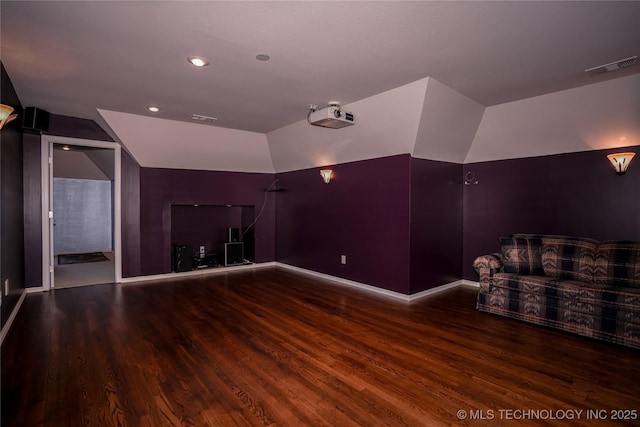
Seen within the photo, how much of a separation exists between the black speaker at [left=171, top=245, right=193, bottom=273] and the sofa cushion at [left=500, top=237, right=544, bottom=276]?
499cm

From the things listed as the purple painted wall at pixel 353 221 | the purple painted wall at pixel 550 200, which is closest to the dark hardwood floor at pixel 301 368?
the purple painted wall at pixel 353 221

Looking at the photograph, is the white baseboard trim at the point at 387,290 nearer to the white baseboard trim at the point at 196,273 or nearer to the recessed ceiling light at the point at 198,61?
the white baseboard trim at the point at 196,273

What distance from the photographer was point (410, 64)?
3.02 m

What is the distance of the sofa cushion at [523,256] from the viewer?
381 centimetres

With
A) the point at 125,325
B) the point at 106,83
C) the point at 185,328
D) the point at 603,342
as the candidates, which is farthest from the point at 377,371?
the point at 106,83

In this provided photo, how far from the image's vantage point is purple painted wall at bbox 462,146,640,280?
12.2 ft

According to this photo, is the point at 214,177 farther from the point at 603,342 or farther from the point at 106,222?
the point at 603,342

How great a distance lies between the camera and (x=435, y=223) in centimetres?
473

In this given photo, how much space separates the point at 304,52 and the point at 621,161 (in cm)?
362

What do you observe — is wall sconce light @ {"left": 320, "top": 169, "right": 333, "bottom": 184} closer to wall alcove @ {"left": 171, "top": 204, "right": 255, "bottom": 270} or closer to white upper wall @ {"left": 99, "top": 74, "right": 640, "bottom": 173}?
white upper wall @ {"left": 99, "top": 74, "right": 640, "bottom": 173}

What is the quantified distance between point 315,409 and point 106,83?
3.78m

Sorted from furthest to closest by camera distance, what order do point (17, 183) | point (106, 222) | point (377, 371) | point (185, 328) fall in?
point (106, 222)
point (17, 183)
point (185, 328)
point (377, 371)

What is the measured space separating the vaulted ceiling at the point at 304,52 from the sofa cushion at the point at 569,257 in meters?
1.75

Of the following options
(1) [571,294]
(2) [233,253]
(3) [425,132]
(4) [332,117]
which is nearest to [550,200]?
(1) [571,294]
